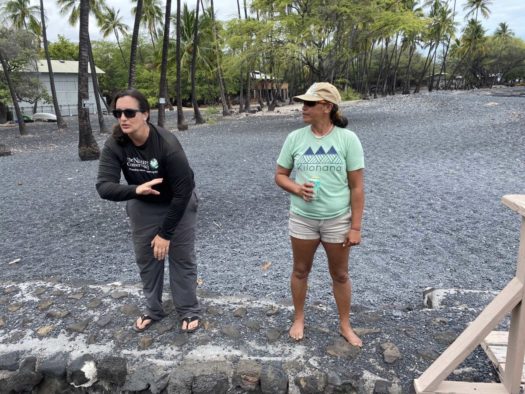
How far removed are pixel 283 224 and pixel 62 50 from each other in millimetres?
53137

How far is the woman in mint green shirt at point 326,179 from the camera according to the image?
2.44 meters

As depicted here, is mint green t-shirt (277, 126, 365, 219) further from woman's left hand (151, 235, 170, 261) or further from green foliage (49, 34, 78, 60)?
green foliage (49, 34, 78, 60)

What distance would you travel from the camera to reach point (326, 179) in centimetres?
246

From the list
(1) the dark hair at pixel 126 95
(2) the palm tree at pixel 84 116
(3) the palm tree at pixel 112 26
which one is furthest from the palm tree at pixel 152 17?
(1) the dark hair at pixel 126 95

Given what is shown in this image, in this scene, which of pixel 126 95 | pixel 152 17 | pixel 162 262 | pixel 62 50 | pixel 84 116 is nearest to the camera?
pixel 126 95

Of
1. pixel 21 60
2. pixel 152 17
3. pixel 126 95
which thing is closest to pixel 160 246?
pixel 126 95

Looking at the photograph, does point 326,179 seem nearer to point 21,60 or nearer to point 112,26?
point 21,60

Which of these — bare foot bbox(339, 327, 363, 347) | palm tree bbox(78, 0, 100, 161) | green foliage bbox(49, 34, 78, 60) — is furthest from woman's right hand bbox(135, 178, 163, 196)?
green foliage bbox(49, 34, 78, 60)

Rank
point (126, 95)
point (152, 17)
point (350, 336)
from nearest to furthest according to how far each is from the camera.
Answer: point (126, 95)
point (350, 336)
point (152, 17)

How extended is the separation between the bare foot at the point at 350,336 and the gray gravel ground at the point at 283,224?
2.52 feet

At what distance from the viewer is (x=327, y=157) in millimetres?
2443

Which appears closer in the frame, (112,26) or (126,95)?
(126,95)

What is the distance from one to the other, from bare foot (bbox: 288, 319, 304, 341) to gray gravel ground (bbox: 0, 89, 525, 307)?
2.47 feet

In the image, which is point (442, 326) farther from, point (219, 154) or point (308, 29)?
point (308, 29)
